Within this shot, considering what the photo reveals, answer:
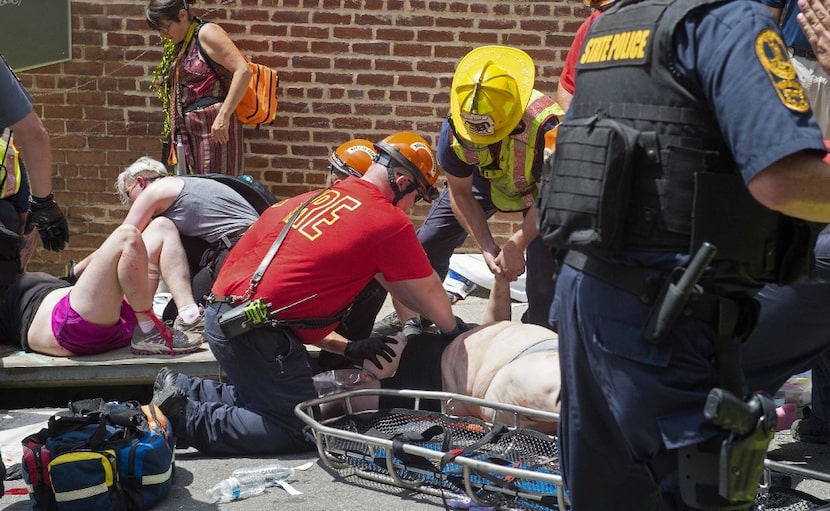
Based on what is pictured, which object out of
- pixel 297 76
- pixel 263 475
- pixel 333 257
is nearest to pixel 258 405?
pixel 263 475

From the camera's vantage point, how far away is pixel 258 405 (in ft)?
14.9

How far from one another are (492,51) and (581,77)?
2.77 meters

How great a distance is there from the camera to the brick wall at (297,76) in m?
7.52

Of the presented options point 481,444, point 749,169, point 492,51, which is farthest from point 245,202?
point 749,169

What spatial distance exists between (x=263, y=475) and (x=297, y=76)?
394 cm

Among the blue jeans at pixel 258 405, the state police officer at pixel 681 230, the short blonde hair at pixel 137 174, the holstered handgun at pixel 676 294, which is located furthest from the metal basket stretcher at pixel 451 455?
the short blonde hair at pixel 137 174

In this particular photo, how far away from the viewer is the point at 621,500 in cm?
248

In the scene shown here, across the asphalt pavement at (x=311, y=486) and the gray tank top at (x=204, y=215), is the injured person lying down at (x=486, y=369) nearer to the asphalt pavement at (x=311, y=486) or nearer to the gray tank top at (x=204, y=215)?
the asphalt pavement at (x=311, y=486)

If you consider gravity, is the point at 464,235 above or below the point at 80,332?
above


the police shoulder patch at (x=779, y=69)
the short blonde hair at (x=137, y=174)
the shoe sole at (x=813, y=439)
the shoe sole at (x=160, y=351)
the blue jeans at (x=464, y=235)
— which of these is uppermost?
the police shoulder patch at (x=779, y=69)

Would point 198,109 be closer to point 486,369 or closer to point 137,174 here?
point 137,174

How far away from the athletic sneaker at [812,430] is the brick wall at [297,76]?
3391mm

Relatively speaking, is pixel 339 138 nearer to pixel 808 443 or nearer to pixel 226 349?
pixel 226 349

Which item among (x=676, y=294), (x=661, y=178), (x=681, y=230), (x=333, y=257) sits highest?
(x=661, y=178)
